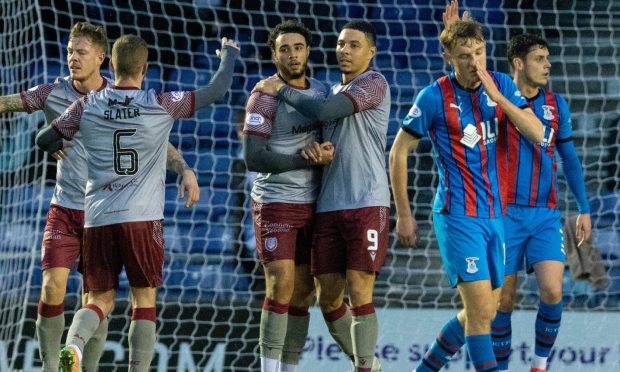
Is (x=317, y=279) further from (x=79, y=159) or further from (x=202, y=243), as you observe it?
(x=202, y=243)

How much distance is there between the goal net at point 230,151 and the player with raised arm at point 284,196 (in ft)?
6.69

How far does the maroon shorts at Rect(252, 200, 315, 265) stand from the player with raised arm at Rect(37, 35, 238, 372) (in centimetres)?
54

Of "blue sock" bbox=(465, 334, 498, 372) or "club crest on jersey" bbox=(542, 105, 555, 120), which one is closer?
"blue sock" bbox=(465, 334, 498, 372)

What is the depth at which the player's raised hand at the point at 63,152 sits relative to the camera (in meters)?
6.11

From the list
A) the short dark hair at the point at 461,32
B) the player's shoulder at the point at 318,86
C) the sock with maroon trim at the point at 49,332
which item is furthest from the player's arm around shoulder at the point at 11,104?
the short dark hair at the point at 461,32

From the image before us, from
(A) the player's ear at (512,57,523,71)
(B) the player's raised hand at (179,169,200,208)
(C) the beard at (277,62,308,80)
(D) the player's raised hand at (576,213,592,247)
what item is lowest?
(D) the player's raised hand at (576,213,592,247)

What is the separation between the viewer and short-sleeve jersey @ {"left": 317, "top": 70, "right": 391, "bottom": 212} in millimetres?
5863

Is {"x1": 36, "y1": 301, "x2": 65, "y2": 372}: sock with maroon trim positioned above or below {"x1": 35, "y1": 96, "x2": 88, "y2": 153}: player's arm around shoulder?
below

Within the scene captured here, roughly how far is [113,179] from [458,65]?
168 centimetres

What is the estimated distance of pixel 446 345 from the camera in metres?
6.31

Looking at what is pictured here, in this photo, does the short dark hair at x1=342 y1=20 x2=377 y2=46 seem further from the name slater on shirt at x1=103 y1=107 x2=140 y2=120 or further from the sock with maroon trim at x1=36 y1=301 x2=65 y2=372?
the sock with maroon trim at x1=36 y1=301 x2=65 y2=372

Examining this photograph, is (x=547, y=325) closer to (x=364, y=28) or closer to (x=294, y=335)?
(x=294, y=335)

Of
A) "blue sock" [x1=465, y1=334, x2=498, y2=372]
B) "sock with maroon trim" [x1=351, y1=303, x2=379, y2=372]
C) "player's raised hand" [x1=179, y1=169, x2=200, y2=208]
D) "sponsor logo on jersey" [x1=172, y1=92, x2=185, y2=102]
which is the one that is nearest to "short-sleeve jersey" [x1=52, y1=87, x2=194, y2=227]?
"sponsor logo on jersey" [x1=172, y1=92, x2=185, y2=102]

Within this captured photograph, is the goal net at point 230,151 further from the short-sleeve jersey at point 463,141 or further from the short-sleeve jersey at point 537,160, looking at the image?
the short-sleeve jersey at point 463,141
